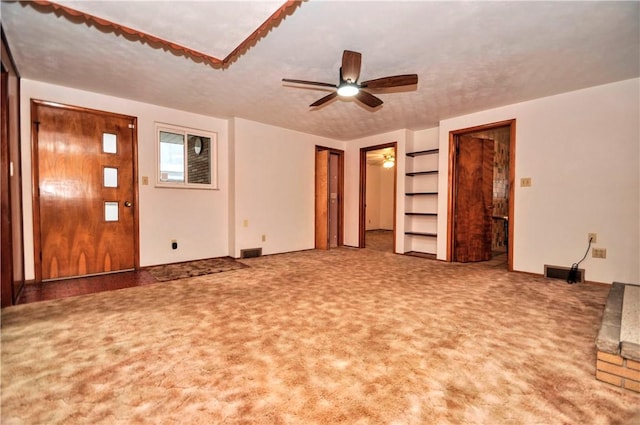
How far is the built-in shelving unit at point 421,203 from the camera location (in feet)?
18.5

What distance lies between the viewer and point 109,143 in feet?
13.1

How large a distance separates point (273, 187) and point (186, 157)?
5.37 feet

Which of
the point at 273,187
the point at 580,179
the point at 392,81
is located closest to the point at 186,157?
the point at 273,187

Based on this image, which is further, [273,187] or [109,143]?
[273,187]

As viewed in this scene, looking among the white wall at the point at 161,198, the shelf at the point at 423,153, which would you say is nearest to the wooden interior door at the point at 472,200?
the shelf at the point at 423,153

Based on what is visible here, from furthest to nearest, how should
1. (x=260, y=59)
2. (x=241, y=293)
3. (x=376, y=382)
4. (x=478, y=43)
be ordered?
(x=241, y=293) < (x=260, y=59) < (x=478, y=43) < (x=376, y=382)

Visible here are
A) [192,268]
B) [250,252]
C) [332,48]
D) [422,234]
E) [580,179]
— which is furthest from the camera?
[422,234]

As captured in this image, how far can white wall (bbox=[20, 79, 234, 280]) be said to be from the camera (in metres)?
3.44

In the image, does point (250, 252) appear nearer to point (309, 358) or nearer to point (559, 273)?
point (309, 358)

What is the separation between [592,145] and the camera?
3605 millimetres

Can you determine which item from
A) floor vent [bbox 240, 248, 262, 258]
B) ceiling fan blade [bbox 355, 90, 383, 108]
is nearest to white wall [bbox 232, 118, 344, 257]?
floor vent [bbox 240, 248, 262, 258]

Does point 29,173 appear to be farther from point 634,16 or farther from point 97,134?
point 634,16

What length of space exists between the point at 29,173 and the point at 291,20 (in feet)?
12.2

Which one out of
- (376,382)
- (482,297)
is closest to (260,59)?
(376,382)
